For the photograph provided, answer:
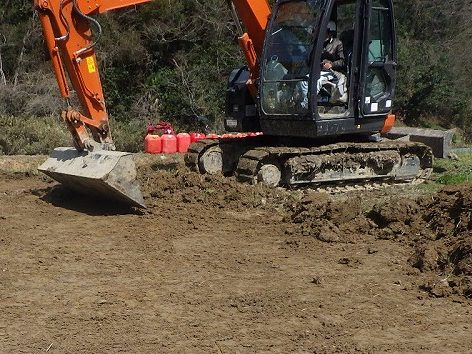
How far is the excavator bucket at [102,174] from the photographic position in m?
7.79

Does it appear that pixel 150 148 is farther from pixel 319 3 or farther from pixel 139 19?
pixel 139 19

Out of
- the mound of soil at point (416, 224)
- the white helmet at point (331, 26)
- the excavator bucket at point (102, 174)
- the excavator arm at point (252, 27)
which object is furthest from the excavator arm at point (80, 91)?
the white helmet at point (331, 26)

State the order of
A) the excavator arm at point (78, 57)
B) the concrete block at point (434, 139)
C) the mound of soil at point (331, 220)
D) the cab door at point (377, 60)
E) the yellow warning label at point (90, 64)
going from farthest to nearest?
the concrete block at point (434, 139)
the cab door at point (377, 60)
the yellow warning label at point (90, 64)
the excavator arm at point (78, 57)
the mound of soil at point (331, 220)

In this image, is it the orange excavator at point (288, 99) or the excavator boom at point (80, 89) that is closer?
the excavator boom at point (80, 89)

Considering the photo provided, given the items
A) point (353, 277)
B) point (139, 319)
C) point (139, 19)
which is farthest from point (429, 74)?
point (139, 319)

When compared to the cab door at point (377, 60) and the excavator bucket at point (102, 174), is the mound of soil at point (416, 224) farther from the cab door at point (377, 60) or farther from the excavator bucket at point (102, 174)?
the cab door at point (377, 60)

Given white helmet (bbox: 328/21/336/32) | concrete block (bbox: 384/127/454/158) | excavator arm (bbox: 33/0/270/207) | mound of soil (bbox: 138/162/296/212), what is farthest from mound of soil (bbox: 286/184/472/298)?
concrete block (bbox: 384/127/454/158)

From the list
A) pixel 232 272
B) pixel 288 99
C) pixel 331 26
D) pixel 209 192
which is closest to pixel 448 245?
pixel 232 272

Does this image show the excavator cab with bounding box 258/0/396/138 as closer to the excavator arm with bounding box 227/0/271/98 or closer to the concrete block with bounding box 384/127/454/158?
the excavator arm with bounding box 227/0/271/98

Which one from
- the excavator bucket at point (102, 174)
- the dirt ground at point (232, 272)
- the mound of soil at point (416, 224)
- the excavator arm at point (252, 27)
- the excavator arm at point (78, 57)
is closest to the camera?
the dirt ground at point (232, 272)

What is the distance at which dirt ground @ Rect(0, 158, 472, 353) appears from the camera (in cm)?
464

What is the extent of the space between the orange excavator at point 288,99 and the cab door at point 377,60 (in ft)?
0.04

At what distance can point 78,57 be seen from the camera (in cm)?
852

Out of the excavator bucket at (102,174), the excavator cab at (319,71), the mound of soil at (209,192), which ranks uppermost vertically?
the excavator cab at (319,71)
